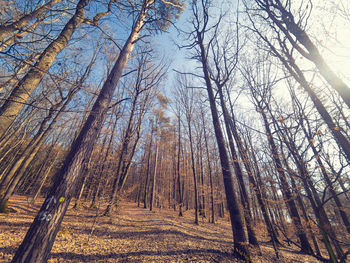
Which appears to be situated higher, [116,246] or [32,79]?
[32,79]

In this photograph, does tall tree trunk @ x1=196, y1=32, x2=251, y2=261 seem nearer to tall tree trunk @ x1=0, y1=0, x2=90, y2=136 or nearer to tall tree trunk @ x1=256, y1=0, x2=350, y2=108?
tall tree trunk @ x1=256, y1=0, x2=350, y2=108

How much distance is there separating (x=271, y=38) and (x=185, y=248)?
9.90 meters

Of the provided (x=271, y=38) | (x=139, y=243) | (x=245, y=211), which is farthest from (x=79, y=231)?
(x=271, y=38)

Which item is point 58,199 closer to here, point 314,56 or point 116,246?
point 116,246

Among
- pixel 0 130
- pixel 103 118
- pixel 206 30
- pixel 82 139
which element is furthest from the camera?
pixel 206 30

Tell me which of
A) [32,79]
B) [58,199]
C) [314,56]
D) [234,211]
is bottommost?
[234,211]

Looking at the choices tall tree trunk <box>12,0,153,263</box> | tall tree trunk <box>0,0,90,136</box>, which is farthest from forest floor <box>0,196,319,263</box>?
tall tree trunk <box>0,0,90,136</box>

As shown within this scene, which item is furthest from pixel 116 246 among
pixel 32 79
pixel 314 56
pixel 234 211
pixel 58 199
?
pixel 314 56

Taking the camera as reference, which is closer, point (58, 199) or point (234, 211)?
point (58, 199)

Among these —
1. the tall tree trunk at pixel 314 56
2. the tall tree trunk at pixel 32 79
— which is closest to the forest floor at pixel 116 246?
the tall tree trunk at pixel 32 79

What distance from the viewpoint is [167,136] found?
17.3m

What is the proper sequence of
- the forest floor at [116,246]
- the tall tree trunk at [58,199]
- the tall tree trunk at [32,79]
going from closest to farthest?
the tall tree trunk at [58,199], the tall tree trunk at [32,79], the forest floor at [116,246]

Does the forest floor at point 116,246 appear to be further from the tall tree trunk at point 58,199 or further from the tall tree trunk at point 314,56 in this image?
the tall tree trunk at point 314,56

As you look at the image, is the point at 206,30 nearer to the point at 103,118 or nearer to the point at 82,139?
the point at 103,118
